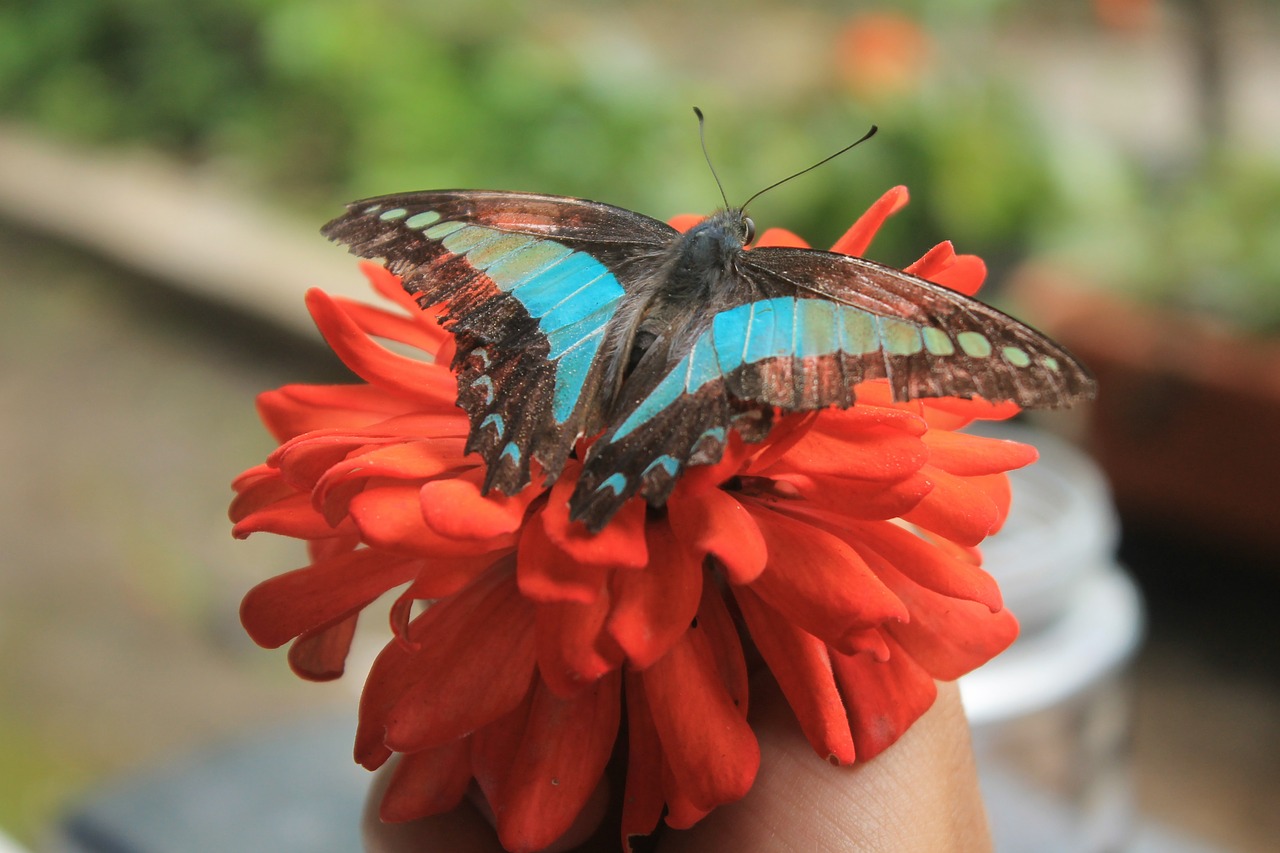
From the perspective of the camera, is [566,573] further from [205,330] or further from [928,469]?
[205,330]

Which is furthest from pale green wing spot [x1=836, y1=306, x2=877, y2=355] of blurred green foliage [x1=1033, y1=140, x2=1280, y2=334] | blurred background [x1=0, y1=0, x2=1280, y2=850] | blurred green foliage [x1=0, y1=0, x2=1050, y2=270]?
blurred green foliage [x1=0, y1=0, x2=1050, y2=270]

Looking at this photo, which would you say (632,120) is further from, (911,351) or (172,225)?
(911,351)

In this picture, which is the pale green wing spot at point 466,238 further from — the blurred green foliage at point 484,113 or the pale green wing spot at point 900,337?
the blurred green foliage at point 484,113

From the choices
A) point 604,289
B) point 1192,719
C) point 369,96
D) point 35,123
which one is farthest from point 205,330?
point 604,289

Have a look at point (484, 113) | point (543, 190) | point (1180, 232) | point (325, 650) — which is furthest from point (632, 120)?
point (325, 650)

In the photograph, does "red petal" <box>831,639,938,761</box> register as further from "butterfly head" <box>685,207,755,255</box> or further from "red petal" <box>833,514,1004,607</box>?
"butterfly head" <box>685,207,755,255</box>

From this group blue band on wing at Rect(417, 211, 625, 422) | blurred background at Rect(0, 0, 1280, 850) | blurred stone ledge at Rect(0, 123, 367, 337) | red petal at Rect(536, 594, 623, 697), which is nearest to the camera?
red petal at Rect(536, 594, 623, 697)

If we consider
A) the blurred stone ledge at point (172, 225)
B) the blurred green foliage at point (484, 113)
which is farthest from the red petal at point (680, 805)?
the blurred stone ledge at point (172, 225)
